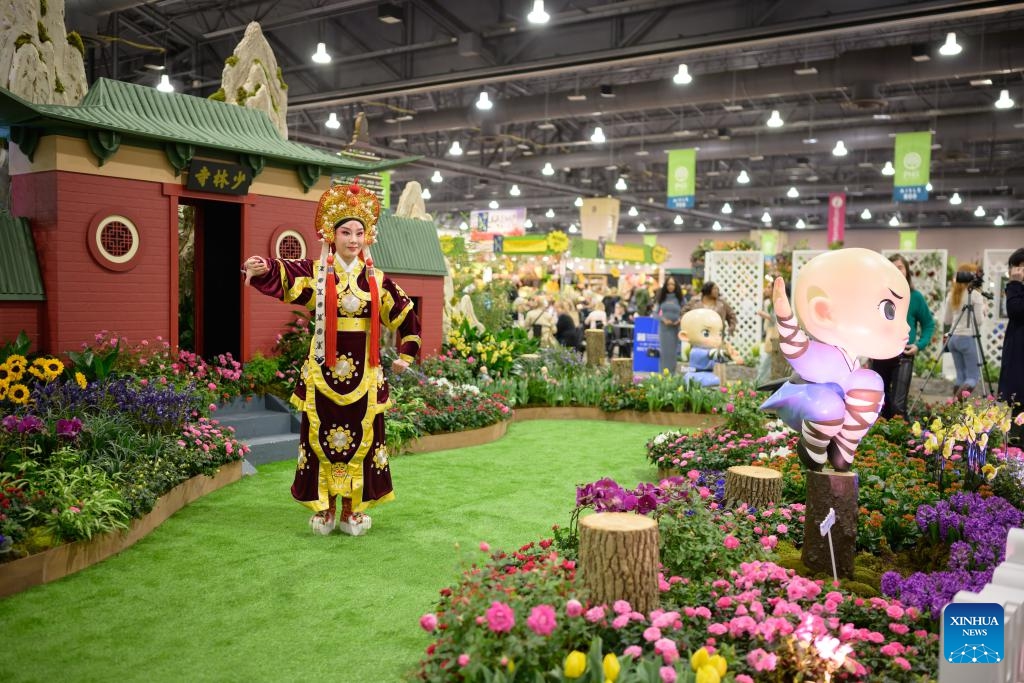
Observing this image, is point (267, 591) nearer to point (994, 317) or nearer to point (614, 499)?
point (614, 499)

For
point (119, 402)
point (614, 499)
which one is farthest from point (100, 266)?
point (614, 499)

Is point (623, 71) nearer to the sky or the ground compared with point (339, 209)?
nearer to the sky

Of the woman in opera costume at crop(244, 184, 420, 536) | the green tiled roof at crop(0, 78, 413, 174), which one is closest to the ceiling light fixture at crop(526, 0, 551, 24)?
the green tiled roof at crop(0, 78, 413, 174)

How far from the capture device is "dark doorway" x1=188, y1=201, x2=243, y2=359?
8.13 meters

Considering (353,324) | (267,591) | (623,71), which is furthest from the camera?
(623,71)

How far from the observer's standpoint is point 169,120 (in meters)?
7.29

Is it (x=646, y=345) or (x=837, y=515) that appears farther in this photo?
(x=646, y=345)

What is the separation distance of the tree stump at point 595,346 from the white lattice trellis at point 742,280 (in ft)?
9.23

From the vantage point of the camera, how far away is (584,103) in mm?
17094

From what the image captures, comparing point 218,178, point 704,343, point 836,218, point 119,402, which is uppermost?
point 836,218

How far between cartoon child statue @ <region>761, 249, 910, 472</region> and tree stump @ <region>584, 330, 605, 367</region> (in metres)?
7.94

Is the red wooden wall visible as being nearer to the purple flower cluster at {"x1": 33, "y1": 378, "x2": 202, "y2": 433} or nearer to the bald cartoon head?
the purple flower cluster at {"x1": 33, "y1": 378, "x2": 202, "y2": 433}

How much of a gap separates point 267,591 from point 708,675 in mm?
2378

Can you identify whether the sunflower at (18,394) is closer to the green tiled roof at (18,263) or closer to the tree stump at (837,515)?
the green tiled roof at (18,263)
